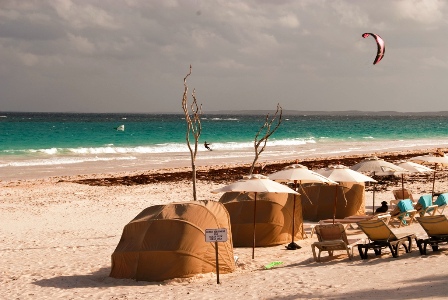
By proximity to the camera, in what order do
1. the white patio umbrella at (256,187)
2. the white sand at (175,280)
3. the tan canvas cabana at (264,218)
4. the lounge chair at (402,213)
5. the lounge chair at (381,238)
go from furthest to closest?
the lounge chair at (402,213), the tan canvas cabana at (264,218), the white patio umbrella at (256,187), the lounge chair at (381,238), the white sand at (175,280)

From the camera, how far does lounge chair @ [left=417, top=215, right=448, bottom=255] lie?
12.4 metres

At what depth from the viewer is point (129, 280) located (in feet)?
39.9

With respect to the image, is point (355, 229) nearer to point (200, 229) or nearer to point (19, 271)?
point (200, 229)

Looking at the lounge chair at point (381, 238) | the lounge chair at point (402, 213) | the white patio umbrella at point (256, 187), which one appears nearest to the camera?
the lounge chair at point (381, 238)

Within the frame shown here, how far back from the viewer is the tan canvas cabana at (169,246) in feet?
39.4

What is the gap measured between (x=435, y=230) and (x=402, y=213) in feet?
13.7

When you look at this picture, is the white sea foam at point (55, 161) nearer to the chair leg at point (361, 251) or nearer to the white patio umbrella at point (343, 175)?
the white patio umbrella at point (343, 175)

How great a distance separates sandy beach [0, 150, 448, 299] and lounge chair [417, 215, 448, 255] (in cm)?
24

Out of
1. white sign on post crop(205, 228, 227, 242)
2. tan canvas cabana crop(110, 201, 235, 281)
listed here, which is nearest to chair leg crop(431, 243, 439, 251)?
tan canvas cabana crop(110, 201, 235, 281)

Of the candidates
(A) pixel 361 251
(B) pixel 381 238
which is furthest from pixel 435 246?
(A) pixel 361 251

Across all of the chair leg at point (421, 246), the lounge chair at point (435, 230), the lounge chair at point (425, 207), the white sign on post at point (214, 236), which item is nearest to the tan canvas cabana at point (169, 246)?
the white sign on post at point (214, 236)

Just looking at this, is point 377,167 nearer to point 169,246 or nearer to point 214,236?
point 169,246

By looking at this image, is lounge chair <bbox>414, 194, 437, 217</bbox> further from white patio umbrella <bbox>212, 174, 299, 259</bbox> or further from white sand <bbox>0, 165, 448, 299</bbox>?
white patio umbrella <bbox>212, 174, 299, 259</bbox>

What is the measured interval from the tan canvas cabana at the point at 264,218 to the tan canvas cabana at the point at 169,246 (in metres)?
Result: 3.00
